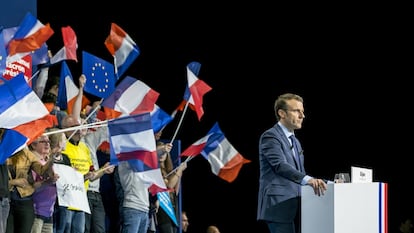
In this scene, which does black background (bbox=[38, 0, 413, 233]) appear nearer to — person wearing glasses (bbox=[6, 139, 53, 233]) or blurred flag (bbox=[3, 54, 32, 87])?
blurred flag (bbox=[3, 54, 32, 87])

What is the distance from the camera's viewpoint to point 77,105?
364 inches

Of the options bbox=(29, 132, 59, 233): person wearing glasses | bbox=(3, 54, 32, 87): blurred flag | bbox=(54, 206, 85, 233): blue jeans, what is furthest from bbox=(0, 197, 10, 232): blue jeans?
bbox=(3, 54, 32, 87): blurred flag

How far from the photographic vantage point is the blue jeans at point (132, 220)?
32.5ft

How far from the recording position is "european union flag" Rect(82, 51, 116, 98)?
32.4ft

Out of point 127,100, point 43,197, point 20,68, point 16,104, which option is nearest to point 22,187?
point 43,197

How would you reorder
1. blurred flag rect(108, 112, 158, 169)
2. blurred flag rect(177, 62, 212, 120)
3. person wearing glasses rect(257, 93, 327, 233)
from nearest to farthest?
1. person wearing glasses rect(257, 93, 327, 233)
2. blurred flag rect(108, 112, 158, 169)
3. blurred flag rect(177, 62, 212, 120)

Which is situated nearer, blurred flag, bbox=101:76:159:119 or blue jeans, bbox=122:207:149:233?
blurred flag, bbox=101:76:159:119

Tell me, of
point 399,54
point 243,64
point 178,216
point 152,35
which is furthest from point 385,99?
point 178,216

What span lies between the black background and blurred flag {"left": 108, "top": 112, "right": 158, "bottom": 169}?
5.06 m

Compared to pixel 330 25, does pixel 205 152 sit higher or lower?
lower

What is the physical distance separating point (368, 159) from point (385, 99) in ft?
2.76

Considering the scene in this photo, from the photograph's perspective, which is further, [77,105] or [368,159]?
[368,159]

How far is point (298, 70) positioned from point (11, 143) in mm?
7490

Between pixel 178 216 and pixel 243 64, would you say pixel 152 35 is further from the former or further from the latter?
pixel 178 216
